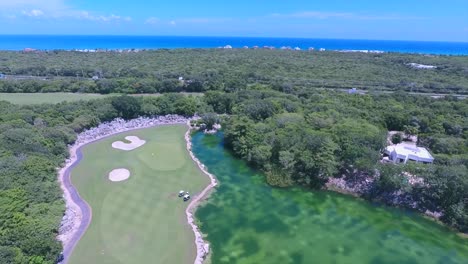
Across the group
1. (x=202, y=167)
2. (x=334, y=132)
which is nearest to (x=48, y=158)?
(x=202, y=167)

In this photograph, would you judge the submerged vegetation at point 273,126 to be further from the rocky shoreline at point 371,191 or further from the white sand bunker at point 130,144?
the white sand bunker at point 130,144

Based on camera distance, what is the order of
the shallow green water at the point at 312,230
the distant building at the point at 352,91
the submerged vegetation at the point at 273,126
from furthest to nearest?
the distant building at the point at 352,91, the submerged vegetation at the point at 273,126, the shallow green water at the point at 312,230

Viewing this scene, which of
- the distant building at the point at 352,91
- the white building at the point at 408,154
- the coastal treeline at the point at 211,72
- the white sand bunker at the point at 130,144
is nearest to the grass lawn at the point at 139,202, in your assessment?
the white sand bunker at the point at 130,144

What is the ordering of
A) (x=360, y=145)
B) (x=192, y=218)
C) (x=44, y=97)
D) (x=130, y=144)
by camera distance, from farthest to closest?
(x=44, y=97) → (x=130, y=144) → (x=360, y=145) → (x=192, y=218)

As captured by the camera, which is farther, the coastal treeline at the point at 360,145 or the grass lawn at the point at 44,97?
the grass lawn at the point at 44,97

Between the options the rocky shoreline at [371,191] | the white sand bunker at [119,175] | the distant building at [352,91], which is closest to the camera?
the rocky shoreline at [371,191]

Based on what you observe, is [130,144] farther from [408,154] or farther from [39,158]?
[408,154]

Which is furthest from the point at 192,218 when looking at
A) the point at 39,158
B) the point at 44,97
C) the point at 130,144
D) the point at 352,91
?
the point at 44,97

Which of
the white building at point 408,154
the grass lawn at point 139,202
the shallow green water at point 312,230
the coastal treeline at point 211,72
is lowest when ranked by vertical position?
the shallow green water at point 312,230
